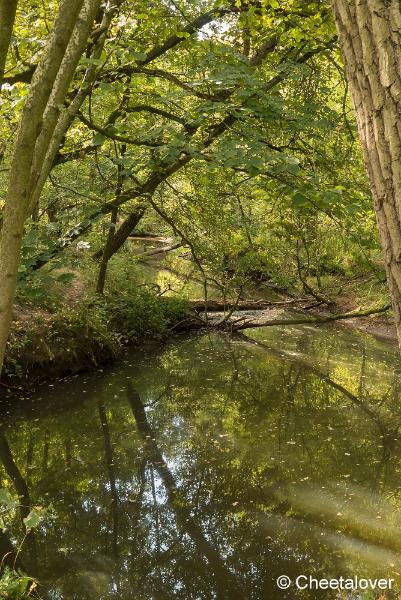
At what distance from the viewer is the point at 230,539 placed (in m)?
4.76

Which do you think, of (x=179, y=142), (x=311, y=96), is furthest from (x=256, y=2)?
(x=179, y=142)

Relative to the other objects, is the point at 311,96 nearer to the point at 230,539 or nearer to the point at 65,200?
the point at 65,200

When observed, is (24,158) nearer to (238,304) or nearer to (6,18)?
(6,18)

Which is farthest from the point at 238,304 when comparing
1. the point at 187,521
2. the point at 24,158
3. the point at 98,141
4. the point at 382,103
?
the point at 382,103

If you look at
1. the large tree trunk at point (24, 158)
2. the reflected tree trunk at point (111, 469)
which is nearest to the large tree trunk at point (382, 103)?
the large tree trunk at point (24, 158)

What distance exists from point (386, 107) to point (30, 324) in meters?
7.63

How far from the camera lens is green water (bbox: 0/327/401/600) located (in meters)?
4.35

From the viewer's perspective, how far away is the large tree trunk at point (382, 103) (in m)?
1.56

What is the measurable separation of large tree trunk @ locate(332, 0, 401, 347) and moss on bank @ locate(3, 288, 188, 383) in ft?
23.1

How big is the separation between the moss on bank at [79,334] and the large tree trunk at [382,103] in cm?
704

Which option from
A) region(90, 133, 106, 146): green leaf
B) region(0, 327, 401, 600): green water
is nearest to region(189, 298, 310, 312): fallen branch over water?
region(0, 327, 401, 600): green water

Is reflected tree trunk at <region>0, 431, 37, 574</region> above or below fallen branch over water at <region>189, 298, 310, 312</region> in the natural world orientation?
below

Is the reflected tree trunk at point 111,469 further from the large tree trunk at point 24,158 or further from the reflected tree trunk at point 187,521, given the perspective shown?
the large tree trunk at point 24,158

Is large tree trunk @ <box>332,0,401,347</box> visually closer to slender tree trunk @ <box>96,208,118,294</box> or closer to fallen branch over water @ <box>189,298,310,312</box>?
slender tree trunk @ <box>96,208,118,294</box>
